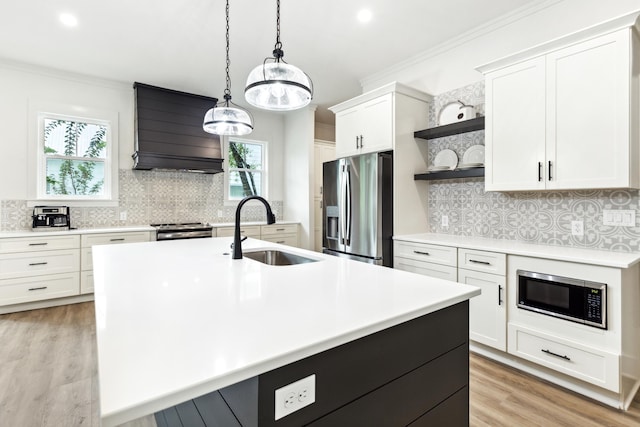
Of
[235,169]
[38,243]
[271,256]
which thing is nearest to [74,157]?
[38,243]

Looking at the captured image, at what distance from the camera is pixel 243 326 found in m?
0.94

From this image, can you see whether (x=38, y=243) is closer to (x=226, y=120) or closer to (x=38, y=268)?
(x=38, y=268)

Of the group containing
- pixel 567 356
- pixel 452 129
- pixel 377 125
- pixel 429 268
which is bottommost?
pixel 567 356

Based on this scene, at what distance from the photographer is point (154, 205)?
4676 millimetres

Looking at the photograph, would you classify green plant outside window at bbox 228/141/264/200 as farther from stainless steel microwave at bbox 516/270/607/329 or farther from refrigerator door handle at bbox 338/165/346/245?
stainless steel microwave at bbox 516/270/607/329

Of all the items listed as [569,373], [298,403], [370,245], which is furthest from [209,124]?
[569,373]

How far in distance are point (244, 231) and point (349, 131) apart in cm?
208

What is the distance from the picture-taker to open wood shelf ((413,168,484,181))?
292 centimetres

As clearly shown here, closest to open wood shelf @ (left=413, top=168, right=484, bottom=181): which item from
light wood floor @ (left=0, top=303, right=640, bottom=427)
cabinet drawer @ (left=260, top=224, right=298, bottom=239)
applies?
light wood floor @ (left=0, top=303, right=640, bottom=427)

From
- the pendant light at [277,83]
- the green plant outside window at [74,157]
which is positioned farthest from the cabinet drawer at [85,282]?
the pendant light at [277,83]

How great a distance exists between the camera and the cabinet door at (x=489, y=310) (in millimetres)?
2436

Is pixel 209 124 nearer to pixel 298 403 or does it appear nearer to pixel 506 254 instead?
pixel 298 403

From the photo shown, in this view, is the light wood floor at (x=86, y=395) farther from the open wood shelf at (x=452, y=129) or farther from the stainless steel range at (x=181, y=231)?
the open wood shelf at (x=452, y=129)

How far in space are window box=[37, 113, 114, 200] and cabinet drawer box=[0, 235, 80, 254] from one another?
0.67 m
